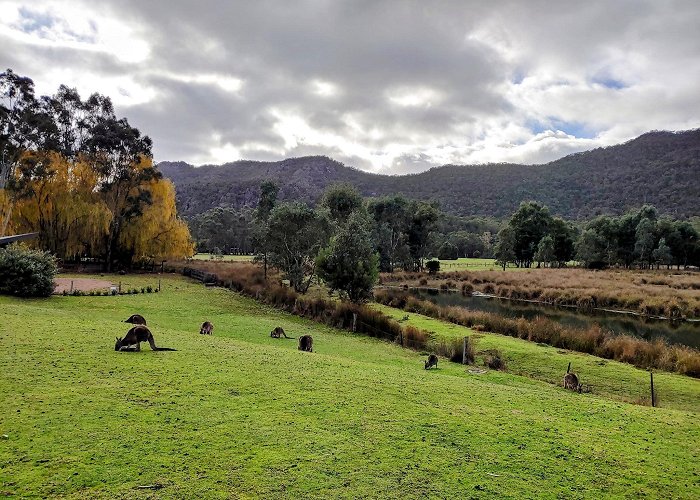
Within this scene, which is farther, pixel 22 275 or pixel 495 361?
pixel 22 275

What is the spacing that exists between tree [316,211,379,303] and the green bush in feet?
52.4

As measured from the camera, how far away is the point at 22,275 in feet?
77.5

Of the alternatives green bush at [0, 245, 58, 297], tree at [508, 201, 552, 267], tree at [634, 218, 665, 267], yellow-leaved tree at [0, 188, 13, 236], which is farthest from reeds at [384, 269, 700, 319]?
yellow-leaved tree at [0, 188, 13, 236]

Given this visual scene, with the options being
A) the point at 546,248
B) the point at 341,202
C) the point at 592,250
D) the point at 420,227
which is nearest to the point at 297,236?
the point at 341,202

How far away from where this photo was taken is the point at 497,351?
763 inches

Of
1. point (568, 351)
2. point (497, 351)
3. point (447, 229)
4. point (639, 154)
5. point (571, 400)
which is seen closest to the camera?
point (571, 400)

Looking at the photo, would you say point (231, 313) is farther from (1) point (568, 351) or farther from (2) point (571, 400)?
(2) point (571, 400)

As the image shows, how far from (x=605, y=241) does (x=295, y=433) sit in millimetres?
90369

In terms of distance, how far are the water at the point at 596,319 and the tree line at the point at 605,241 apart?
4126 centimetres

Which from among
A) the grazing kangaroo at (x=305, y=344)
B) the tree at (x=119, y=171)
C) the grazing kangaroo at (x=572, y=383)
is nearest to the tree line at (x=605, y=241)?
the tree at (x=119, y=171)

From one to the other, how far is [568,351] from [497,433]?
15.8 meters

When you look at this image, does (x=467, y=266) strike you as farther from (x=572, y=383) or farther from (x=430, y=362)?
(x=572, y=383)

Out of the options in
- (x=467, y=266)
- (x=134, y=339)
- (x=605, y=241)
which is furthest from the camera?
(x=467, y=266)

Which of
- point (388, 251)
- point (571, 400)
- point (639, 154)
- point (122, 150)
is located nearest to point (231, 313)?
point (571, 400)
